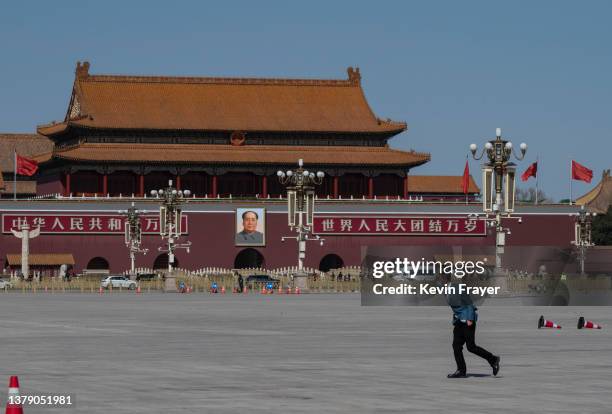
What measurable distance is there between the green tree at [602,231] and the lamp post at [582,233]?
2188cm

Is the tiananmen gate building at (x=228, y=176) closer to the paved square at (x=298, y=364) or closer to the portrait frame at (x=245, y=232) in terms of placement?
the portrait frame at (x=245, y=232)

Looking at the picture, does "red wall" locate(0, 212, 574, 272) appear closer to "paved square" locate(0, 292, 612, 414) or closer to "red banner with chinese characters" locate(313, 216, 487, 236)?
"red banner with chinese characters" locate(313, 216, 487, 236)

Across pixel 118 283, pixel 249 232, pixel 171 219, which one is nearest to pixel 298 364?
pixel 171 219

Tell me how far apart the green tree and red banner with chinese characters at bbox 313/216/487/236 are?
81.9 ft

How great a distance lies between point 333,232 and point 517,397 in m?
89.6

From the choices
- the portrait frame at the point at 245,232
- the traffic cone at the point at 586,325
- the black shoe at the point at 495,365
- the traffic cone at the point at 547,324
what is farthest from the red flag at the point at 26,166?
the black shoe at the point at 495,365

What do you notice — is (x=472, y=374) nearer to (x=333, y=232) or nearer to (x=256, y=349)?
(x=256, y=349)

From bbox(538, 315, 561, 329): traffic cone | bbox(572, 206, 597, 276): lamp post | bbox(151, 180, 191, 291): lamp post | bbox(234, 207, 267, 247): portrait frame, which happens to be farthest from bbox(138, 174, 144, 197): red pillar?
bbox(538, 315, 561, 329): traffic cone

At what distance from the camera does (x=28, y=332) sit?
35188 mm

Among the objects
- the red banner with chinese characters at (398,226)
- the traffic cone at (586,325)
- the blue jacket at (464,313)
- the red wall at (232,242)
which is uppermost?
the red banner with chinese characters at (398,226)

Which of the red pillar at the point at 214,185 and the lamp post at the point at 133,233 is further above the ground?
the red pillar at the point at 214,185

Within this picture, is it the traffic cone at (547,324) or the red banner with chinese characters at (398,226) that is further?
the red banner with chinese characters at (398,226)

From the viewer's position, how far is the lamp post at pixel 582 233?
97.1 meters

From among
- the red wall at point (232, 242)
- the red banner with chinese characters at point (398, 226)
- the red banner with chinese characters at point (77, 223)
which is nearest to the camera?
the red banner with chinese characters at point (77, 223)
